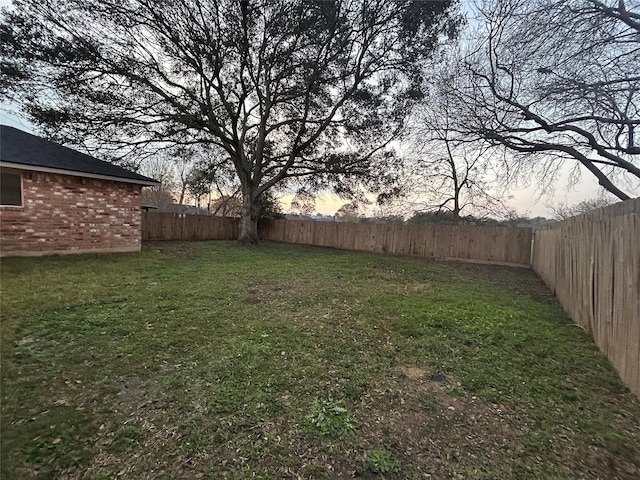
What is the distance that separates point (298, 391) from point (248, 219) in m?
11.7

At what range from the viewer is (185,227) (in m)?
14.5

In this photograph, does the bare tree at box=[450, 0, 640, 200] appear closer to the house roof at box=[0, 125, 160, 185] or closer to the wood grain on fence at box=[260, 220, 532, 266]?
the wood grain on fence at box=[260, 220, 532, 266]

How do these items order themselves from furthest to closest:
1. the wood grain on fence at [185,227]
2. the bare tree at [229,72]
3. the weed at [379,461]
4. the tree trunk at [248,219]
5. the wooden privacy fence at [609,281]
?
the tree trunk at [248,219]
the wood grain on fence at [185,227]
the bare tree at [229,72]
the wooden privacy fence at [609,281]
the weed at [379,461]

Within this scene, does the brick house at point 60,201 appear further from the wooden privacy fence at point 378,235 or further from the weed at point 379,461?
the weed at point 379,461

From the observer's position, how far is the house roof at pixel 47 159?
671cm

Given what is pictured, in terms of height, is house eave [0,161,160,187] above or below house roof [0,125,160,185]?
below

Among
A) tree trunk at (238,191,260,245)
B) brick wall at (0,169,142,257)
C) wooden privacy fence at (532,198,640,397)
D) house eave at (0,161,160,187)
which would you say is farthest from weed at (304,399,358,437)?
tree trunk at (238,191,260,245)

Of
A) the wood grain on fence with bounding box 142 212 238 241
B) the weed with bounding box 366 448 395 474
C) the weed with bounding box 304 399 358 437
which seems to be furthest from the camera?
the wood grain on fence with bounding box 142 212 238 241

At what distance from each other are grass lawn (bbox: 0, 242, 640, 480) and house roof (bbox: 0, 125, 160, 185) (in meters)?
3.42

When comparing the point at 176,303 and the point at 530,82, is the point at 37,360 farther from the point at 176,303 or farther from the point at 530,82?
the point at 530,82

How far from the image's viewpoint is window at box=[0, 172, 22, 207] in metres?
6.63

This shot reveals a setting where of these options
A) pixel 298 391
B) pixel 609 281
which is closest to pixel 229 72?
pixel 298 391

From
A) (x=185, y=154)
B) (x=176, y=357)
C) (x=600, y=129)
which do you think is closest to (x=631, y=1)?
(x=600, y=129)

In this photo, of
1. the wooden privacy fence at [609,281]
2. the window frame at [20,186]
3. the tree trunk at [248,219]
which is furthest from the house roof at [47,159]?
the wooden privacy fence at [609,281]
